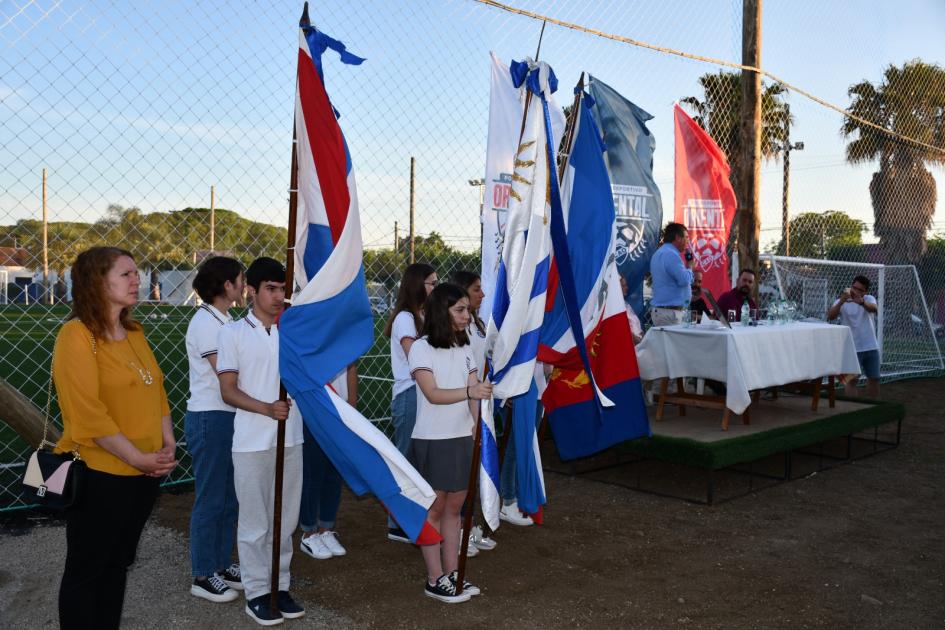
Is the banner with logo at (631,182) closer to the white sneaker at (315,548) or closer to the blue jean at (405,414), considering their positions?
the blue jean at (405,414)

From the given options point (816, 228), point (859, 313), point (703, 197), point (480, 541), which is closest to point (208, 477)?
point (480, 541)

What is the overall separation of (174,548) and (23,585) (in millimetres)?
867

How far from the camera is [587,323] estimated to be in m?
4.73

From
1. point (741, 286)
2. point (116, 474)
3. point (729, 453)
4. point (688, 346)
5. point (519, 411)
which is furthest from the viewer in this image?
point (741, 286)

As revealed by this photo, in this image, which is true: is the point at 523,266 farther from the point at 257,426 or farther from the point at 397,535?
the point at 397,535

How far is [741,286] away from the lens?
952cm

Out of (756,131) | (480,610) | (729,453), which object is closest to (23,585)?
(480,610)

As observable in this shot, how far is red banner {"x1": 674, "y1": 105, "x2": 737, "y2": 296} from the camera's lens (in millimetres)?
9578

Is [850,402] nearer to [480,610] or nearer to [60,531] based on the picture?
[480,610]

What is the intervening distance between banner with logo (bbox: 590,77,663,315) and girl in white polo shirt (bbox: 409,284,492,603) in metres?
4.62

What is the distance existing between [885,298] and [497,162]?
425 inches

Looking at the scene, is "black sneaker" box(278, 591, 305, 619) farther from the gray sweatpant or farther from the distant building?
the distant building

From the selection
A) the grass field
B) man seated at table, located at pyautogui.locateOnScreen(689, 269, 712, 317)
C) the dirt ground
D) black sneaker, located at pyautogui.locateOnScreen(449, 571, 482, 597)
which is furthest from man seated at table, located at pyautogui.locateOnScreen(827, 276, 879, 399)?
black sneaker, located at pyautogui.locateOnScreen(449, 571, 482, 597)

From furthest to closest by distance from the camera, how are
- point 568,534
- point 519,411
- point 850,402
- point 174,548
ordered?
point 850,402
point 568,534
point 174,548
point 519,411
